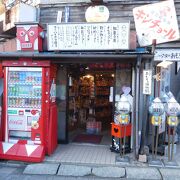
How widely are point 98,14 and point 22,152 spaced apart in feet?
15.5

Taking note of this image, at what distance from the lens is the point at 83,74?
11289 millimetres

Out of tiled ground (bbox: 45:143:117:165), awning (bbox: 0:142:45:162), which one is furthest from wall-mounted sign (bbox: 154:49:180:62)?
awning (bbox: 0:142:45:162)

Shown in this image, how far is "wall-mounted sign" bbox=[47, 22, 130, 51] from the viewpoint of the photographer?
24.4 feet

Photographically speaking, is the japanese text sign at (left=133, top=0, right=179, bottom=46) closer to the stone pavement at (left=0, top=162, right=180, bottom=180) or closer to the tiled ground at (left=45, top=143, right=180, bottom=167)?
the tiled ground at (left=45, top=143, right=180, bottom=167)

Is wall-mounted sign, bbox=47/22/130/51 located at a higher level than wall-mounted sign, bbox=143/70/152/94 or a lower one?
higher

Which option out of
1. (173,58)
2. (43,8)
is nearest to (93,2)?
(43,8)

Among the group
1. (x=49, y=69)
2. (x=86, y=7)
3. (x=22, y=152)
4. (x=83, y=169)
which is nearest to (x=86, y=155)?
(x=83, y=169)

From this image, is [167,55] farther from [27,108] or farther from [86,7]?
[27,108]

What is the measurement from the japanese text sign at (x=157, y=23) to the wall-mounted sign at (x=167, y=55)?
1.18 ft

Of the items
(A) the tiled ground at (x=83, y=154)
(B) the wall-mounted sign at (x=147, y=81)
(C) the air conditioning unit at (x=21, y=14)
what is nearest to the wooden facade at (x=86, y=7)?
(C) the air conditioning unit at (x=21, y=14)

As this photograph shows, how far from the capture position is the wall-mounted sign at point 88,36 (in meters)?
7.43

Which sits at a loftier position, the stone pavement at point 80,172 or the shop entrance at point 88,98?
the shop entrance at point 88,98

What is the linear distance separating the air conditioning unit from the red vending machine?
6.79 feet

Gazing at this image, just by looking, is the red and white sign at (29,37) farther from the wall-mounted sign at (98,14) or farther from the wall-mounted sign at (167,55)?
the wall-mounted sign at (167,55)
